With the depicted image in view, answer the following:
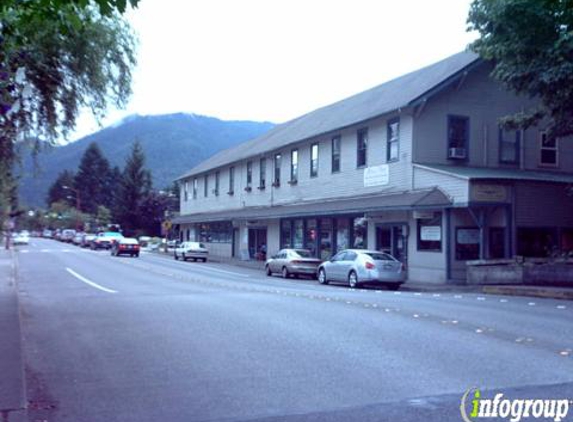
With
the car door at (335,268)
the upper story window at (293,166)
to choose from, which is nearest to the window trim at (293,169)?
the upper story window at (293,166)

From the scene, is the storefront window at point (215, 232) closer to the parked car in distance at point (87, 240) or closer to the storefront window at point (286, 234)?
the storefront window at point (286, 234)

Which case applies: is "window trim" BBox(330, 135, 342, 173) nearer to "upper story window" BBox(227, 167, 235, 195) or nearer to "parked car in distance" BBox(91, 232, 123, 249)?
"upper story window" BBox(227, 167, 235, 195)

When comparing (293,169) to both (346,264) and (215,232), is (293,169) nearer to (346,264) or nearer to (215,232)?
(346,264)

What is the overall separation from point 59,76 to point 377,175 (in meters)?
18.3

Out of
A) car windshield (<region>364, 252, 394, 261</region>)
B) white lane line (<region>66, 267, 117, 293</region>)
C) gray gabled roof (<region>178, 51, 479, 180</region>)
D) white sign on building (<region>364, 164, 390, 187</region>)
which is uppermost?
gray gabled roof (<region>178, 51, 479, 180</region>)

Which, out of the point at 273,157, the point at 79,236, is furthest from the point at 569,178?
the point at 79,236

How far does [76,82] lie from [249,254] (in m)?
29.5

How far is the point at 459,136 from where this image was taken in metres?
28.3

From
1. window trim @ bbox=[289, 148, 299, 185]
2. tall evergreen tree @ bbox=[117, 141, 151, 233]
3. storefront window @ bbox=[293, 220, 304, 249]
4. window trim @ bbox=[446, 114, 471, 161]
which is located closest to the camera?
window trim @ bbox=[446, 114, 471, 161]

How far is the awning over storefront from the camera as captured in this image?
24484mm

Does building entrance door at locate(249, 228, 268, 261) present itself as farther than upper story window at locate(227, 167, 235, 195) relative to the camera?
No

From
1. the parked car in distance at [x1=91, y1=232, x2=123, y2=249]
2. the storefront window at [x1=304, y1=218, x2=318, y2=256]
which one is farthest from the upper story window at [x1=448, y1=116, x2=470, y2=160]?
the parked car in distance at [x1=91, y1=232, x2=123, y2=249]

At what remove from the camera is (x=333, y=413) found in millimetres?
6383
